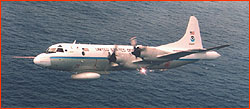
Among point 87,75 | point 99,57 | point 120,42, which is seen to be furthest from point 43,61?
point 120,42

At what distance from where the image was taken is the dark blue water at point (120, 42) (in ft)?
238

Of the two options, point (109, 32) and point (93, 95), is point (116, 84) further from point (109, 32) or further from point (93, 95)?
point (109, 32)

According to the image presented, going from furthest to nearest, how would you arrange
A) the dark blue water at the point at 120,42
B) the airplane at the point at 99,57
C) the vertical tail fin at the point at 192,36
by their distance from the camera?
the dark blue water at the point at 120,42
the vertical tail fin at the point at 192,36
the airplane at the point at 99,57

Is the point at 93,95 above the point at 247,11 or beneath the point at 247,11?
beneath

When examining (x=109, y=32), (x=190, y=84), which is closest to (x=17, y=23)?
(x=109, y=32)


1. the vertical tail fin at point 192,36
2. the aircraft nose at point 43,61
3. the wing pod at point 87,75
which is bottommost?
the wing pod at point 87,75

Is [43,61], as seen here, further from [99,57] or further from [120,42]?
[120,42]

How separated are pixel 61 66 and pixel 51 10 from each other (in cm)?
7963

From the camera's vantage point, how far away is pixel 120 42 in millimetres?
101500

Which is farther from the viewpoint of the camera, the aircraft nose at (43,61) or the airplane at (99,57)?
the airplane at (99,57)

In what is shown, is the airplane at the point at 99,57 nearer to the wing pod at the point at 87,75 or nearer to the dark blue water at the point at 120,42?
the wing pod at the point at 87,75

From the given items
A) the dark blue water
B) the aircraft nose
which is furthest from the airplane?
the dark blue water

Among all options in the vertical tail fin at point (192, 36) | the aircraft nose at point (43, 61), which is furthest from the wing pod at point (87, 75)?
the vertical tail fin at point (192, 36)

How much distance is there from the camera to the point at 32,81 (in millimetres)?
74375
